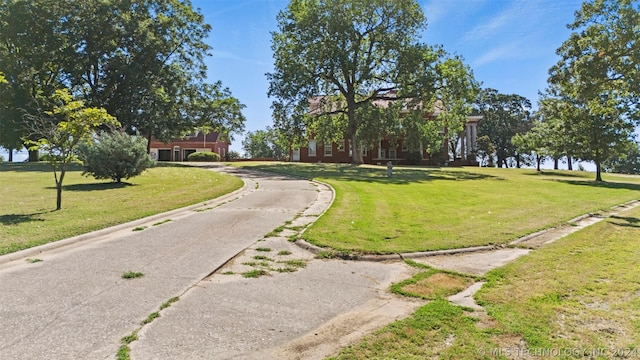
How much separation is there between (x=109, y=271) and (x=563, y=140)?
35.1 meters

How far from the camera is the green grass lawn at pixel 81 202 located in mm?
8055

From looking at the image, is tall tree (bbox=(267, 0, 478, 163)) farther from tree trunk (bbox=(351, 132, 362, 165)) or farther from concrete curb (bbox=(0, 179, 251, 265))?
concrete curb (bbox=(0, 179, 251, 265))

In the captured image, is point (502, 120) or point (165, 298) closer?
point (165, 298)

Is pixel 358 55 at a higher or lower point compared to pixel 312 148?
higher

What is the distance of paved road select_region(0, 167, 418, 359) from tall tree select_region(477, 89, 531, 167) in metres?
66.5

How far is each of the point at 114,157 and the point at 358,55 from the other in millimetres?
23103

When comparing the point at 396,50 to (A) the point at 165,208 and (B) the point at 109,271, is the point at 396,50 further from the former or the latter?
(B) the point at 109,271

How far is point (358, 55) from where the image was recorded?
34.1 meters

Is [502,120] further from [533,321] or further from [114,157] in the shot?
[533,321]

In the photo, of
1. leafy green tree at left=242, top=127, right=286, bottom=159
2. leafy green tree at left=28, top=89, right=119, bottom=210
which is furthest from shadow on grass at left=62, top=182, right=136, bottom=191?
leafy green tree at left=242, top=127, right=286, bottom=159

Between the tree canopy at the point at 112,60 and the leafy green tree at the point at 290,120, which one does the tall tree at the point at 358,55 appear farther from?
the tree canopy at the point at 112,60

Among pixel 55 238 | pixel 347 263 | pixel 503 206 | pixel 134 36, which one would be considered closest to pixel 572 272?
pixel 347 263

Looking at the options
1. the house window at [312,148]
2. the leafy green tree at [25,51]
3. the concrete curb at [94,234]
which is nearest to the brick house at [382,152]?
the house window at [312,148]

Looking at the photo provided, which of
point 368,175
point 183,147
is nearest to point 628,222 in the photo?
point 368,175
